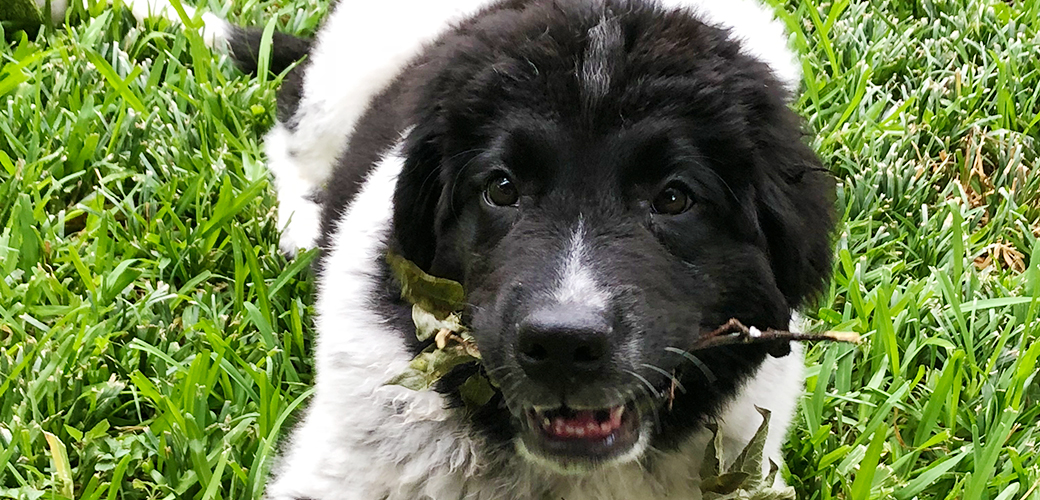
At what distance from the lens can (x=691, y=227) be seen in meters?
2.29

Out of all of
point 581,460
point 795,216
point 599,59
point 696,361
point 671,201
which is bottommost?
point 581,460

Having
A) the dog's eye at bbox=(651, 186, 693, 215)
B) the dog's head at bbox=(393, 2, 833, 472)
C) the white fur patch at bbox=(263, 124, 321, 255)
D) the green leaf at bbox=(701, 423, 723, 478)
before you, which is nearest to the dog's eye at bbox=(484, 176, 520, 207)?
the dog's head at bbox=(393, 2, 833, 472)

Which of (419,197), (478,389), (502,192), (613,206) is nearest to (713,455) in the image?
(478,389)

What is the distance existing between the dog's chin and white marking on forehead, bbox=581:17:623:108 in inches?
25.0

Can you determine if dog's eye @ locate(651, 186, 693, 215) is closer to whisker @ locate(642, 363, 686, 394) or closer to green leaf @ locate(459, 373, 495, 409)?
whisker @ locate(642, 363, 686, 394)

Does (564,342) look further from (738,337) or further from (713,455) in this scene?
(713,455)

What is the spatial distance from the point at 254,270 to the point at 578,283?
5.69 ft

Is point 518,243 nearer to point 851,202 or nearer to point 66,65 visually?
point 851,202

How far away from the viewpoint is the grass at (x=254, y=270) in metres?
2.98

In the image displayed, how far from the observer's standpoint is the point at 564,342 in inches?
76.7

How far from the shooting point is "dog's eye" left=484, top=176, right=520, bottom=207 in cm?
230

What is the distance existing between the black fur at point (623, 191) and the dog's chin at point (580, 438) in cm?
10

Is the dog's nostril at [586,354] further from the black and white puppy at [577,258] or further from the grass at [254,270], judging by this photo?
the grass at [254,270]

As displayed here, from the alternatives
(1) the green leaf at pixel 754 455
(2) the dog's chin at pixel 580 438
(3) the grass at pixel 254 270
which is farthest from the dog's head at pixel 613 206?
(3) the grass at pixel 254 270
